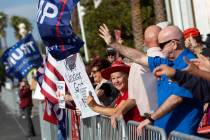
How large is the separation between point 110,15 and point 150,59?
27.5 m

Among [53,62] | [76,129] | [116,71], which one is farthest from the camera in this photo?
[53,62]

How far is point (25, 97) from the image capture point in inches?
966

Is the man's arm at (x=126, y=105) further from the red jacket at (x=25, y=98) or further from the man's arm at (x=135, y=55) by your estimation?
the red jacket at (x=25, y=98)

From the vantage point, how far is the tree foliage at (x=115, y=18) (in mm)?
32812

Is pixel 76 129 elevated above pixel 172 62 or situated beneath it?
situated beneath

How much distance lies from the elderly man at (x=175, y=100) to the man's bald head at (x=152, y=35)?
1.76 ft

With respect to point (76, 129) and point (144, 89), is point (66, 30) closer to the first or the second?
point (76, 129)

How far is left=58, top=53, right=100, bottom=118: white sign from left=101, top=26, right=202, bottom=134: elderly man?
8.73 ft

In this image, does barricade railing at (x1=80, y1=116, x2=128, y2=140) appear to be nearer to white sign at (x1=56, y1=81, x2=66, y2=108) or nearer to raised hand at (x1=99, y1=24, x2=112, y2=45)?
raised hand at (x1=99, y1=24, x2=112, y2=45)

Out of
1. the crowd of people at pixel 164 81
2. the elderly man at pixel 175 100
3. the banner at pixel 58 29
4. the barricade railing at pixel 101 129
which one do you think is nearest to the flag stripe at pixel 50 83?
the banner at pixel 58 29

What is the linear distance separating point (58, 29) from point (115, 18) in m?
23.9

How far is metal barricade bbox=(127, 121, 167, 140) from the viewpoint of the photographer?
Answer: 634 cm

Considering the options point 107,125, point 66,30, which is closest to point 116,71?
point 107,125

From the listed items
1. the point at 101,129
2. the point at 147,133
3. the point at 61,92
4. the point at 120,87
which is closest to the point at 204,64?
the point at 147,133
